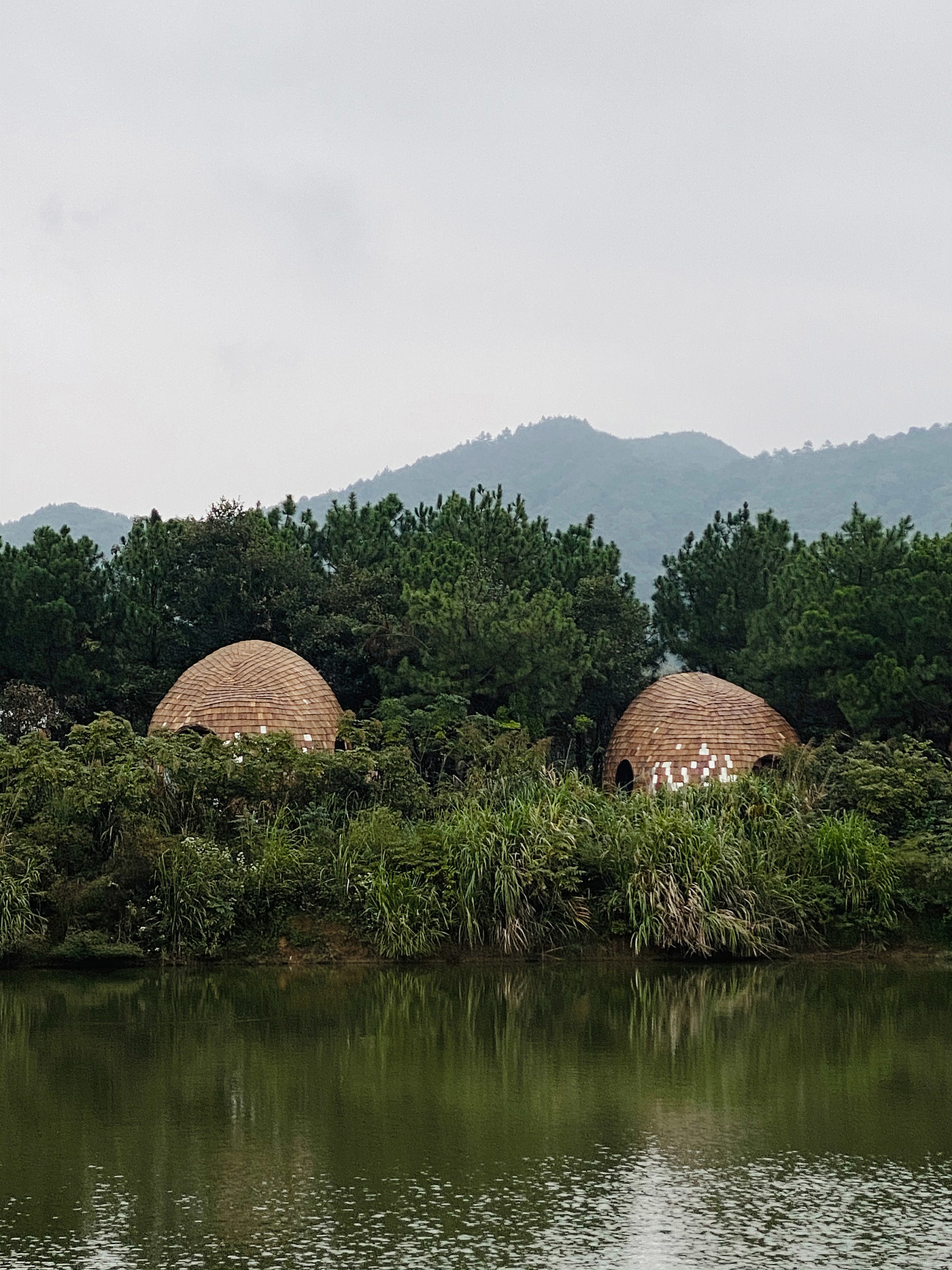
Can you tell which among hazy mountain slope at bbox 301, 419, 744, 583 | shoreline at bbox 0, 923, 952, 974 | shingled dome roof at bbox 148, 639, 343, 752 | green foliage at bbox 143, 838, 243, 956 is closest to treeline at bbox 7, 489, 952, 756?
shingled dome roof at bbox 148, 639, 343, 752

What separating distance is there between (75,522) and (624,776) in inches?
4524

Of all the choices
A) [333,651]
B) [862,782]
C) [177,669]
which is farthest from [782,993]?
[177,669]

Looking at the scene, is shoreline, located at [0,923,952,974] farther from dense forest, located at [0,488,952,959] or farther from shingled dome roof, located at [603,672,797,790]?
shingled dome roof, located at [603,672,797,790]

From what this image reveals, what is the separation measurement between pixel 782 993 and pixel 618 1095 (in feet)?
17.9

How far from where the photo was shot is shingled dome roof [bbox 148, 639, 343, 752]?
24.3 m

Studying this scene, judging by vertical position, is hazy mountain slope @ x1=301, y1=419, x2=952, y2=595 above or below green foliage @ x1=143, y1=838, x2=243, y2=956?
above

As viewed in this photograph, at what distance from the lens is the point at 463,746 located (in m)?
23.2

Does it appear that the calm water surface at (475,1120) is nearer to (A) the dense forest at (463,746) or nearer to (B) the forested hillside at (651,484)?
(A) the dense forest at (463,746)

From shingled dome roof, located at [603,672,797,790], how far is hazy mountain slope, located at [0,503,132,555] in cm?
10428

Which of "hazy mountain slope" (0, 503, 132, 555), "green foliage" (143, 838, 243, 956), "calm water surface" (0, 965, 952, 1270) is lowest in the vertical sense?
"calm water surface" (0, 965, 952, 1270)

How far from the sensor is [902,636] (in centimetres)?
2416

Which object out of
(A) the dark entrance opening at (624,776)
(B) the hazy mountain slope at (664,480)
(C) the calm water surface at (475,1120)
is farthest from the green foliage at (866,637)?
(B) the hazy mountain slope at (664,480)

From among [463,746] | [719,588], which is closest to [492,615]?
[463,746]

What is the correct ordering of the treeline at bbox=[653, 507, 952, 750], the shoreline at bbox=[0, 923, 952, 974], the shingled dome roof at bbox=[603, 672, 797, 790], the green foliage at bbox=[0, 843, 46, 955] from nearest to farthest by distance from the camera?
the green foliage at bbox=[0, 843, 46, 955] → the shoreline at bbox=[0, 923, 952, 974] → the treeline at bbox=[653, 507, 952, 750] → the shingled dome roof at bbox=[603, 672, 797, 790]
